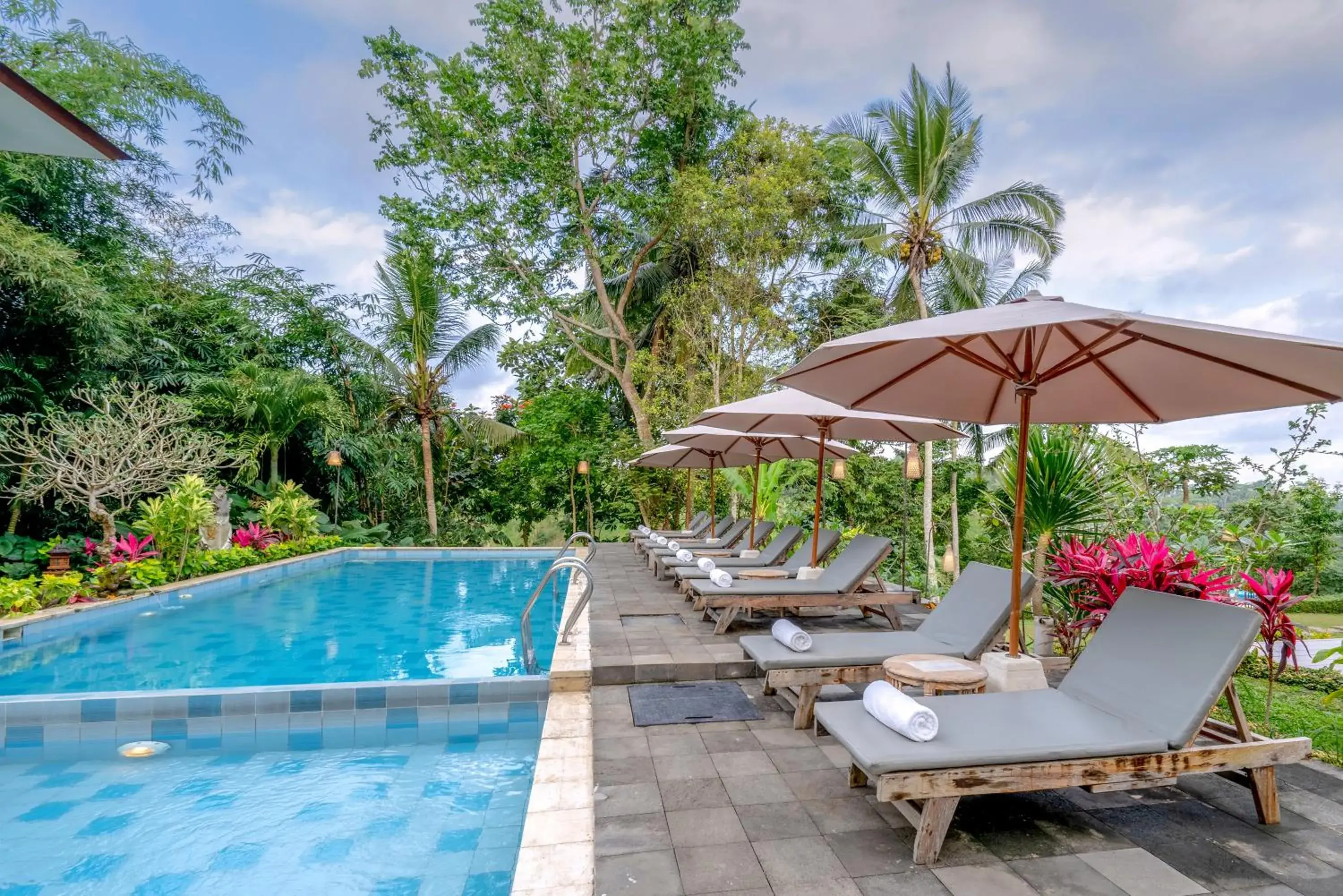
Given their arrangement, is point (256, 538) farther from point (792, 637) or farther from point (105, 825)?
point (792, 637)

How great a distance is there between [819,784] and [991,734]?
0.82 metres

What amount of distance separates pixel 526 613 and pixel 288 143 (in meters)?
14.7

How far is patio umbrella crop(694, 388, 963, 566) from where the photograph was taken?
→ 620 centimetres

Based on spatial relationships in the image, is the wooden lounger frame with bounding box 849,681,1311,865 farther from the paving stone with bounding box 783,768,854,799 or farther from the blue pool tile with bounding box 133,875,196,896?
the blue pool tile with bounding box 133,875,196,896

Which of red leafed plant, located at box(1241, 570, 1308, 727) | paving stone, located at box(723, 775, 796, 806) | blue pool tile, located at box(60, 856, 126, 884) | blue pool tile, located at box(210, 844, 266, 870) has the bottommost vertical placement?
blue pool tile, located at box(60, 856, 126, 884)

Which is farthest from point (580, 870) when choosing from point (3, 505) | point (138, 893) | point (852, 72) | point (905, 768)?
point (852, 72)

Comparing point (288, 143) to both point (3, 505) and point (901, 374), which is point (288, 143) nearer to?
point (3, 505)

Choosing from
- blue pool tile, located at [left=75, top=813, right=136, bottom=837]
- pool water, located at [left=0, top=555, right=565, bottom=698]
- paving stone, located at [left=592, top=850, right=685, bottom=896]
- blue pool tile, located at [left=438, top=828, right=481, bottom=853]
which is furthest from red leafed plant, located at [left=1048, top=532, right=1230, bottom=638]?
blue pool tile, located at [left=75, top=813, right=136, bottom=837]

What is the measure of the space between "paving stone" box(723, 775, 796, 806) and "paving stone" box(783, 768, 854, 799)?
1.6 inches

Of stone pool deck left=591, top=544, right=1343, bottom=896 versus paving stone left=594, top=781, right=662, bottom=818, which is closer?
stone pool deck left=591, top=544, right=1343, bottom=896

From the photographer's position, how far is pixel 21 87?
2619 millimetres

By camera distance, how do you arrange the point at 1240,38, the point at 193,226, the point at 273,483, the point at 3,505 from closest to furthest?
the point at 1240,38 → the point at 3,505 → the point at 273,483 → the point at 193,226

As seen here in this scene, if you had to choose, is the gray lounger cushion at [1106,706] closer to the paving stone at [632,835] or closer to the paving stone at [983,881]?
the paving stone at [983,881]

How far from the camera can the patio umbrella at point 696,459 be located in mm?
10750
